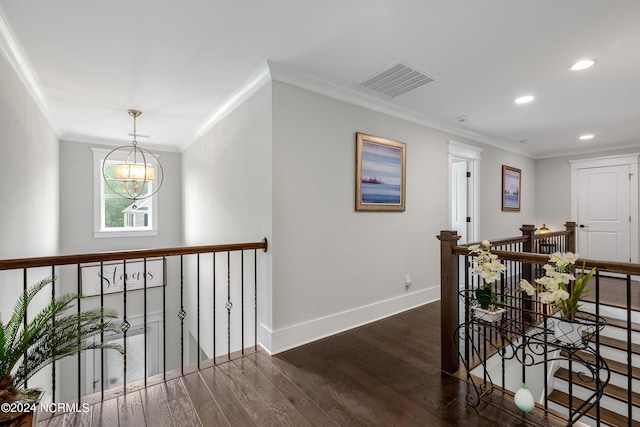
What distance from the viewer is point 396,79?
2850mm

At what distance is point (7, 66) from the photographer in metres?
2.27

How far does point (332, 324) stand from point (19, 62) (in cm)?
354

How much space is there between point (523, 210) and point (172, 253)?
6476 mm

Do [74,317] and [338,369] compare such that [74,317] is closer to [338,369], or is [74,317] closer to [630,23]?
[338,369]

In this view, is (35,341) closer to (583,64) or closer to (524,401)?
(524,401)

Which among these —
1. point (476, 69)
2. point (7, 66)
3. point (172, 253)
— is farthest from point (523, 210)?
point (7, 66)

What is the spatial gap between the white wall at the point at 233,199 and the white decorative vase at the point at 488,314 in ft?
5.49

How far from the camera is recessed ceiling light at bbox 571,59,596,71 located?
251 cm

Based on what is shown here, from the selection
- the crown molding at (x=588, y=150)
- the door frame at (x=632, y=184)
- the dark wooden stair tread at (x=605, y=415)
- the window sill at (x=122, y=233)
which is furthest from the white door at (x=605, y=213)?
the window sill at (x=122, y=233)

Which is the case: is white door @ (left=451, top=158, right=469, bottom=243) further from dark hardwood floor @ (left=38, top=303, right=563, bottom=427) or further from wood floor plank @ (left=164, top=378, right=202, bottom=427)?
wood floor plank @ (left=164, top=378, right=202, bottom=427)

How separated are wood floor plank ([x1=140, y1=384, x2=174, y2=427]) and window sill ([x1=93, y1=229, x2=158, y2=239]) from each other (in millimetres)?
3865

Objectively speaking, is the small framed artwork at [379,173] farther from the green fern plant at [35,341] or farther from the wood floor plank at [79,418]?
the wood floor plank at [79,418]

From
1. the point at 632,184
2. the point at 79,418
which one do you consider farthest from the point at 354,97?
the point at 632,184

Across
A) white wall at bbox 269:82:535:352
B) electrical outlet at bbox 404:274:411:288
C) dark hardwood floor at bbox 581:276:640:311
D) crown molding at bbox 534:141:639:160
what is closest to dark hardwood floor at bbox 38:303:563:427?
white wall at bbox 269:82:535:352
